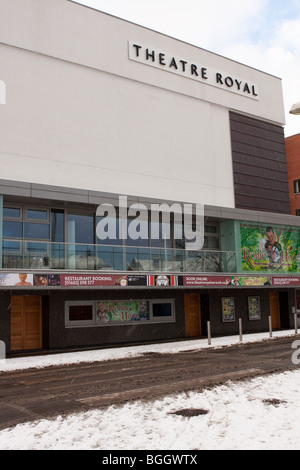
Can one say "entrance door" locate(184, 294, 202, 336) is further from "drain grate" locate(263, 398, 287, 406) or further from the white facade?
"drain grate" locate(263, 398, 287, 406)

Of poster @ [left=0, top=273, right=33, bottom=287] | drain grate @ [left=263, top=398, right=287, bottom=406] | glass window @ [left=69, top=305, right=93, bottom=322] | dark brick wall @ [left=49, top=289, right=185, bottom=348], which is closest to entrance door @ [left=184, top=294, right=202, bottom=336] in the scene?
dark brick wall @ [left=49, top=289, right=185, bottom=348]

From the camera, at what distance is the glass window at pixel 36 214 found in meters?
20.2

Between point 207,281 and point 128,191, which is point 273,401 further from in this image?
point 128,191

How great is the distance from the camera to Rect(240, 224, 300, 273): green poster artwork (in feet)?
86.2

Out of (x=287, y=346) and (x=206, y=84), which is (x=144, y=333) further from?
(x=206, y=84)

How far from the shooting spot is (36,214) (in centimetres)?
2036

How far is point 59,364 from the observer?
15273mm

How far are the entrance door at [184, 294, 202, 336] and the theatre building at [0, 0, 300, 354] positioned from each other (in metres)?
0.08

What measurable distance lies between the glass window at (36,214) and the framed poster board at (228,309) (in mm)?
10993

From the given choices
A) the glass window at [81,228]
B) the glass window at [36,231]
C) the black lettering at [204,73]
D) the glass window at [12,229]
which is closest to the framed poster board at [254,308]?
the glass window at [81,228]

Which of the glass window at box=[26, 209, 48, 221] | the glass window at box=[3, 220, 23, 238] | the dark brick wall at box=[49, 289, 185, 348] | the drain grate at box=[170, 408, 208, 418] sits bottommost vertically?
the drain grate at box=[170, 408, 208, 418]

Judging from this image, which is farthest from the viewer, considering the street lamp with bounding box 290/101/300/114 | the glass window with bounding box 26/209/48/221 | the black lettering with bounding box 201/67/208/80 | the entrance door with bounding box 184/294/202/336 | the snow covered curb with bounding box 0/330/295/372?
the black lettering with bounding box 201/67/208/80

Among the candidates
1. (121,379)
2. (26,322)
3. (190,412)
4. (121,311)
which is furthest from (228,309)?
(190,412)

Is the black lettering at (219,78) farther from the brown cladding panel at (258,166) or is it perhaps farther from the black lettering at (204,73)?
the brown cladding panel at (258,166)
